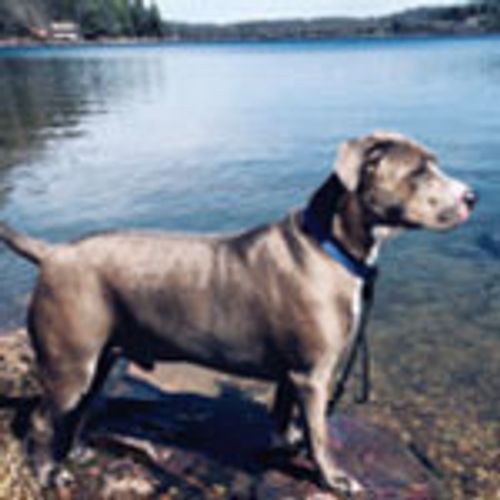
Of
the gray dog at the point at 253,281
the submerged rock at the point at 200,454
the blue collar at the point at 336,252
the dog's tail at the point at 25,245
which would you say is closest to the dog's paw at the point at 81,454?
the submerged rock at the point at 200,454

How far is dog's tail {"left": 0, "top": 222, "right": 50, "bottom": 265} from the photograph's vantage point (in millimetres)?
5156

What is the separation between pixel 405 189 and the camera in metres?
5.09

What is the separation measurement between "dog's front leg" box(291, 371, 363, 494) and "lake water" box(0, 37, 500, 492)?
55.9 inches

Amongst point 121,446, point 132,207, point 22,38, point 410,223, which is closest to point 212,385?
point 121,446

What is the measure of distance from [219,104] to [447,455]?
1432 inches

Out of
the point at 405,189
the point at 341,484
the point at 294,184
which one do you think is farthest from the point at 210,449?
the point at 294,184

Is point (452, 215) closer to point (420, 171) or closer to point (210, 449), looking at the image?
point (420, 171)

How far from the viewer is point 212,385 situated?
7949mm

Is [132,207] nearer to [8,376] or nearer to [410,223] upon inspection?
[8,376]

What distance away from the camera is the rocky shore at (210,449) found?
5.73 m

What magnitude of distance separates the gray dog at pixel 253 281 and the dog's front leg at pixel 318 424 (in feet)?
0.04

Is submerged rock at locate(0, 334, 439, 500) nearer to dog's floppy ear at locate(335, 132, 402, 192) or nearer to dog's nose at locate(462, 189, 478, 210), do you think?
dog's nose at locate(462, 189, 478, 210)

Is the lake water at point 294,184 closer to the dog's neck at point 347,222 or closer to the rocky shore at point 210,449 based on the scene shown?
the rocky shore at point 210,449

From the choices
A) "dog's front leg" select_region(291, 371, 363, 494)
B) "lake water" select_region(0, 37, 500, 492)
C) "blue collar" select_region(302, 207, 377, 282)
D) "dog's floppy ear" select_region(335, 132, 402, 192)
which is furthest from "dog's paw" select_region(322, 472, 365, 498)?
A: "dog's floppy ear" select_region(335, 132, 402, 192)
